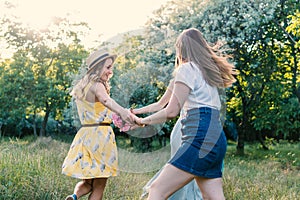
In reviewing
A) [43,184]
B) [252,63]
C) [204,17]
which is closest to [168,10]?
[204,17]

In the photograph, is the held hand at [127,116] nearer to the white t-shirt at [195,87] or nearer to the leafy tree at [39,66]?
the white t-shirt at [195,87]

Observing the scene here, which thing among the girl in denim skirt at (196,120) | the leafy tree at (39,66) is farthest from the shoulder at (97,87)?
the leafy tree at (39,66)

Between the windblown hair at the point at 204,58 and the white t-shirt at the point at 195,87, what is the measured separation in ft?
0.15

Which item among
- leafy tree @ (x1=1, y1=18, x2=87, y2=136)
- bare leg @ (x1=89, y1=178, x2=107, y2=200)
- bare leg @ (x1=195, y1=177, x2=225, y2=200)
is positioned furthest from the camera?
leafy tree @ (x1=1, y1=18, x2=87, y2=136)

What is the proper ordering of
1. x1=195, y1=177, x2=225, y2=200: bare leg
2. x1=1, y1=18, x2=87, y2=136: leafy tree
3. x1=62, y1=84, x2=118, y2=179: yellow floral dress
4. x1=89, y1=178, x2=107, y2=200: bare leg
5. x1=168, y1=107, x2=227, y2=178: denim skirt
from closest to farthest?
x1=168, y1=107, x2=227, y2=178: denim skirt → x1=195, y1=177, x2=225, y2=200: bare leg → x1=62, y1=84, x2=118, y2=179: yellow floral dress → x1=89, y1=178, x2=107, y2=200: bare leg → x1=1, y1=18, x2=87, y2=136: leafy tree

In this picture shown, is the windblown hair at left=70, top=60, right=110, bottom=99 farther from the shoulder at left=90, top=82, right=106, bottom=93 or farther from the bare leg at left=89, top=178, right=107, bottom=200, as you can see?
the bare leg at left=89, top=178, right=107, bottom=200

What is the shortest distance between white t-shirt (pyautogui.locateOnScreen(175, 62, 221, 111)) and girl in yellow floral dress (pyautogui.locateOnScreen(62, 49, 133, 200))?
3.80 feet

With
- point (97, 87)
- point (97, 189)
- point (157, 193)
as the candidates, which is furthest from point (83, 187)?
point (157, 193)

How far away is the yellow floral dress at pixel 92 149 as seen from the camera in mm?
4074

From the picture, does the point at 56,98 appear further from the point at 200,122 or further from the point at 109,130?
the point at 200,122

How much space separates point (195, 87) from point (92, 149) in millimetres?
1447

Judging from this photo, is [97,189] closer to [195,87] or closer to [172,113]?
[172,113]

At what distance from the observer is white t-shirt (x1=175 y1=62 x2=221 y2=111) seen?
305 cm

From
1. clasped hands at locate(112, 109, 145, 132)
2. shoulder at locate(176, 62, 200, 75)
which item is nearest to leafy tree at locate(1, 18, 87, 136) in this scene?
clasped hands at locate(112, 109, 145, 132)
